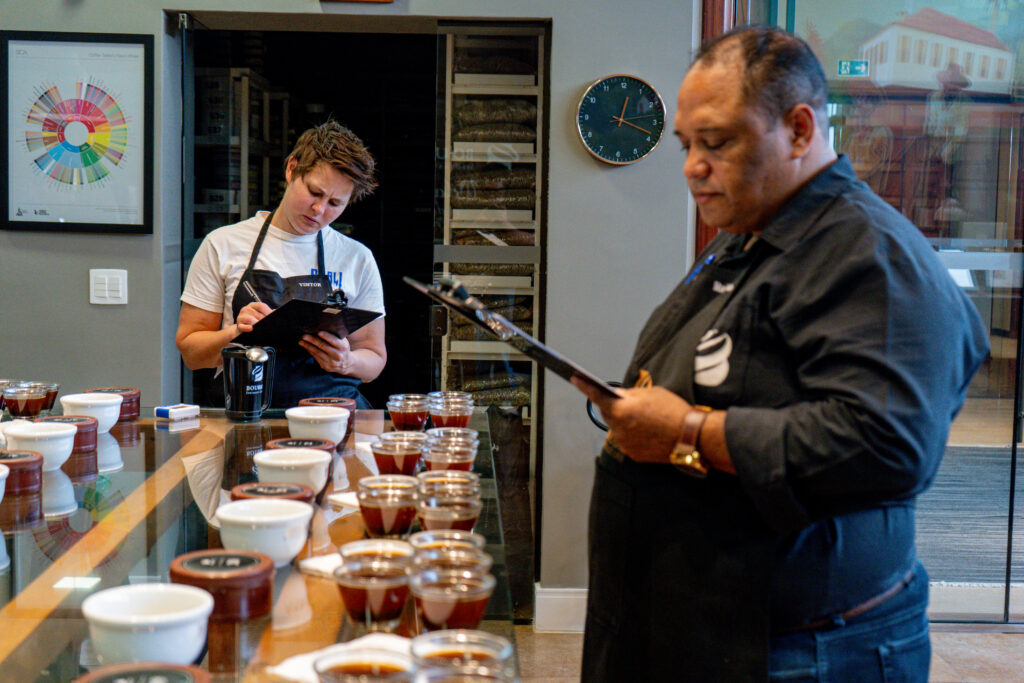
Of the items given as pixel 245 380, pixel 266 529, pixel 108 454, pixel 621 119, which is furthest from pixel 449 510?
pixel 621 119

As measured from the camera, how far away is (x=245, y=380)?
2387 millimetres

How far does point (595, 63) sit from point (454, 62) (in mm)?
580

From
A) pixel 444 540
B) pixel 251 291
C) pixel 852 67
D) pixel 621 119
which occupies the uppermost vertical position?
pixel 852 67

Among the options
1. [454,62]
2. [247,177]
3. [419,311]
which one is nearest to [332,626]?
[454,62]

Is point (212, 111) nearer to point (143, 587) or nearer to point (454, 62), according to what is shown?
point (454, 62)

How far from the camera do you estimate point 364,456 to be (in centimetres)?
201

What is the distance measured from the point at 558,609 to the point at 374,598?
297 centimetres

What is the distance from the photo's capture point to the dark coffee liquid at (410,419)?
216cm

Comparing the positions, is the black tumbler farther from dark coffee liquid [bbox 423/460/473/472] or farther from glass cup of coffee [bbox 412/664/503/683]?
glass cup of coffee [bbox 412/664/503/683]

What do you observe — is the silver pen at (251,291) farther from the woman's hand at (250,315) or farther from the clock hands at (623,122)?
the clock hands at (623,122)

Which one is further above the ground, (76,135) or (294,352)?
(76,135)

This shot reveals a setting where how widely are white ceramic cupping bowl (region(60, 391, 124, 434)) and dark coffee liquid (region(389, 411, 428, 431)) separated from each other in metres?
0.66

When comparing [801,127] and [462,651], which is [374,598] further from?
[801,127]

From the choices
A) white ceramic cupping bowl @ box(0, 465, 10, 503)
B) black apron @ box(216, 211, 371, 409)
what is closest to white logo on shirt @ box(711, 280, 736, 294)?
white ceramic cupping bowl @ box(0, 465, 10, 503)
